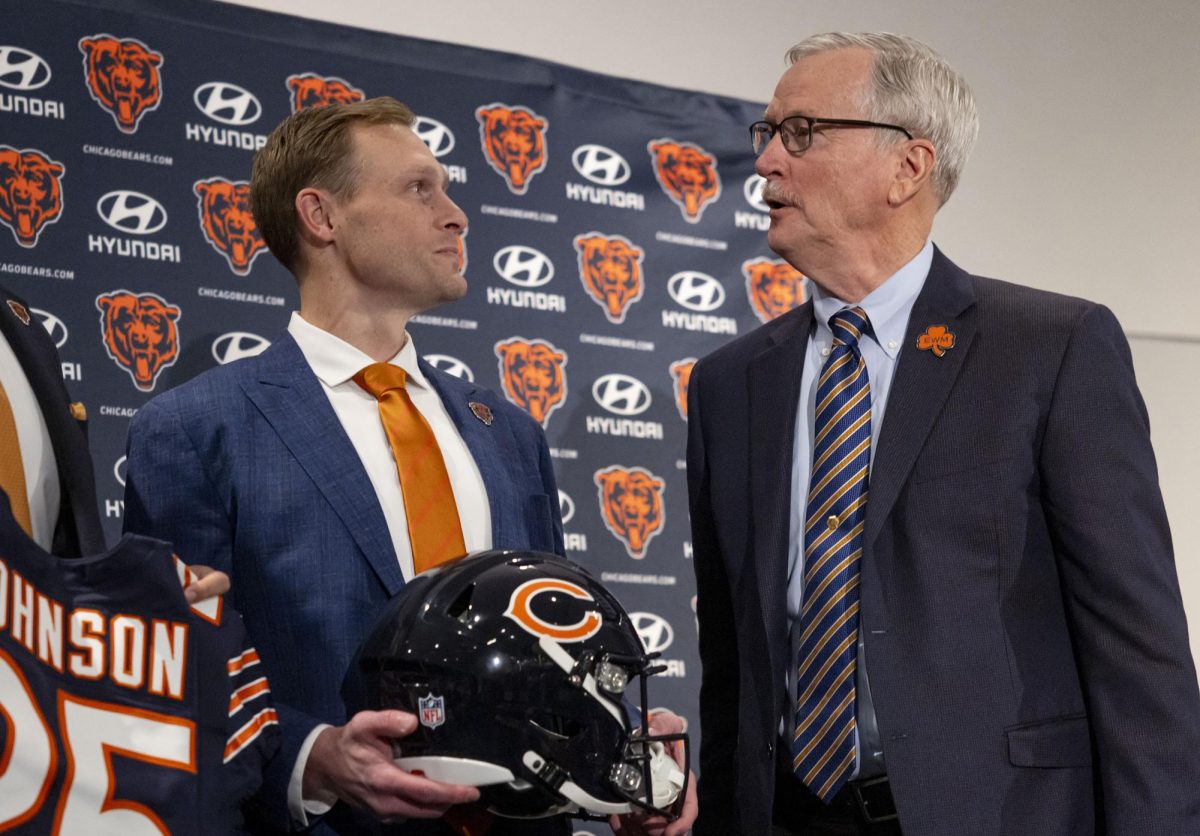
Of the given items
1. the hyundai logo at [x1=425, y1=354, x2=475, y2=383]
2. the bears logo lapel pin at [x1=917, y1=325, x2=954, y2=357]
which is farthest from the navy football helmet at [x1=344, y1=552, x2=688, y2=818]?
the hyundai logo at [x1=425, y1=354, x2=475, y2=383]

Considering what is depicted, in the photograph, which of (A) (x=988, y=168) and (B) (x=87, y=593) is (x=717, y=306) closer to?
(A) (x=988, y=168)

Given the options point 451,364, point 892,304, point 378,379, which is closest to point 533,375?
point 451,364

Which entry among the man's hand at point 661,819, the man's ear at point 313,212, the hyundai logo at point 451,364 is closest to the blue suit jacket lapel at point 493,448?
the man's ear at point 313,212

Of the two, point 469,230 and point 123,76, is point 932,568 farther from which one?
point 123,76

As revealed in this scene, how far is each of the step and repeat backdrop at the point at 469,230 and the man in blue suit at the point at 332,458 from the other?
18.0 inches

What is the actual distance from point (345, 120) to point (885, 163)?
3.21 feet

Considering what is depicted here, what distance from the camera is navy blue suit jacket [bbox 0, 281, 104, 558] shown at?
1872mm

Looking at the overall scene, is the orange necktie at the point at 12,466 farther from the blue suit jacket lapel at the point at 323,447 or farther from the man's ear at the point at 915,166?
the man's ear at the point at 915,166

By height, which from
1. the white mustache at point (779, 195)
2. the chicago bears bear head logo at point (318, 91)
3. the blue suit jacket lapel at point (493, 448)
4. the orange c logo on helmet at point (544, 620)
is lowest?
the orange c logo on helmet at point (544, 620)

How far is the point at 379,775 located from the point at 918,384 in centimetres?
100

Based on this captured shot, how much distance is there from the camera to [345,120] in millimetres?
2723

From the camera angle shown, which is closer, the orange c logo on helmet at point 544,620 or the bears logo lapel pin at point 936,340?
the orange c logo on helmet at point 544,620

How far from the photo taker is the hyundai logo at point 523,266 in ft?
11.4

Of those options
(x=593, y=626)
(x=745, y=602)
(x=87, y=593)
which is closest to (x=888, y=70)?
(x=745, y=602)
